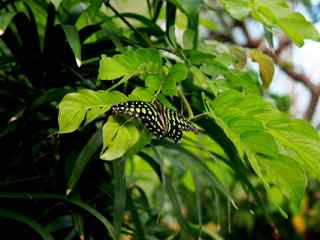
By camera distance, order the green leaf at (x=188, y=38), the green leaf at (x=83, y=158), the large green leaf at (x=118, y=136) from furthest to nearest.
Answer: the green leaf at (x=188, y=38)
the green leaf at (x=83, y=158)
the large green leaf at (x=118, y=136)

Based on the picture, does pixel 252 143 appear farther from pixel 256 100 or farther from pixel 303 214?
pixel 303 214

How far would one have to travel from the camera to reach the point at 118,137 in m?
0.50

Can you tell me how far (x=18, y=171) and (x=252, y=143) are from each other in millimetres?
374

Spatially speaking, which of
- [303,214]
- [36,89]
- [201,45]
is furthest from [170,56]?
[303,214]

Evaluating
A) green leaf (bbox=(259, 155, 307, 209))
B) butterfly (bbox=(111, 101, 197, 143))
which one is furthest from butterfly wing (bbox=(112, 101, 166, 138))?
green leaf (bbox=(259, 155, 307, 209))

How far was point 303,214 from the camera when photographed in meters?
2.59

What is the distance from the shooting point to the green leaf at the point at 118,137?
486mm

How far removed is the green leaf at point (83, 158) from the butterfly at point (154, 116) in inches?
5.5

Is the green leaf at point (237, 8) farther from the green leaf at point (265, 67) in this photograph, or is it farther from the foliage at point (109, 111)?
the green leaf at point (265, 67)

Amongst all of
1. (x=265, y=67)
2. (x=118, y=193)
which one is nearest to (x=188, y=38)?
(x=265, y=67)

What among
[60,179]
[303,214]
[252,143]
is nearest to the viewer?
[252,143]

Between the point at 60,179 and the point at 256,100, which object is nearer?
the point at 256,100

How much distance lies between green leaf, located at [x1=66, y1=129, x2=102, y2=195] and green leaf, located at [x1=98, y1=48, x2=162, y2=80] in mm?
124

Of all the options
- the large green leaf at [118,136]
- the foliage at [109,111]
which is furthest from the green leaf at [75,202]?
the large green leaf at [118,136]
